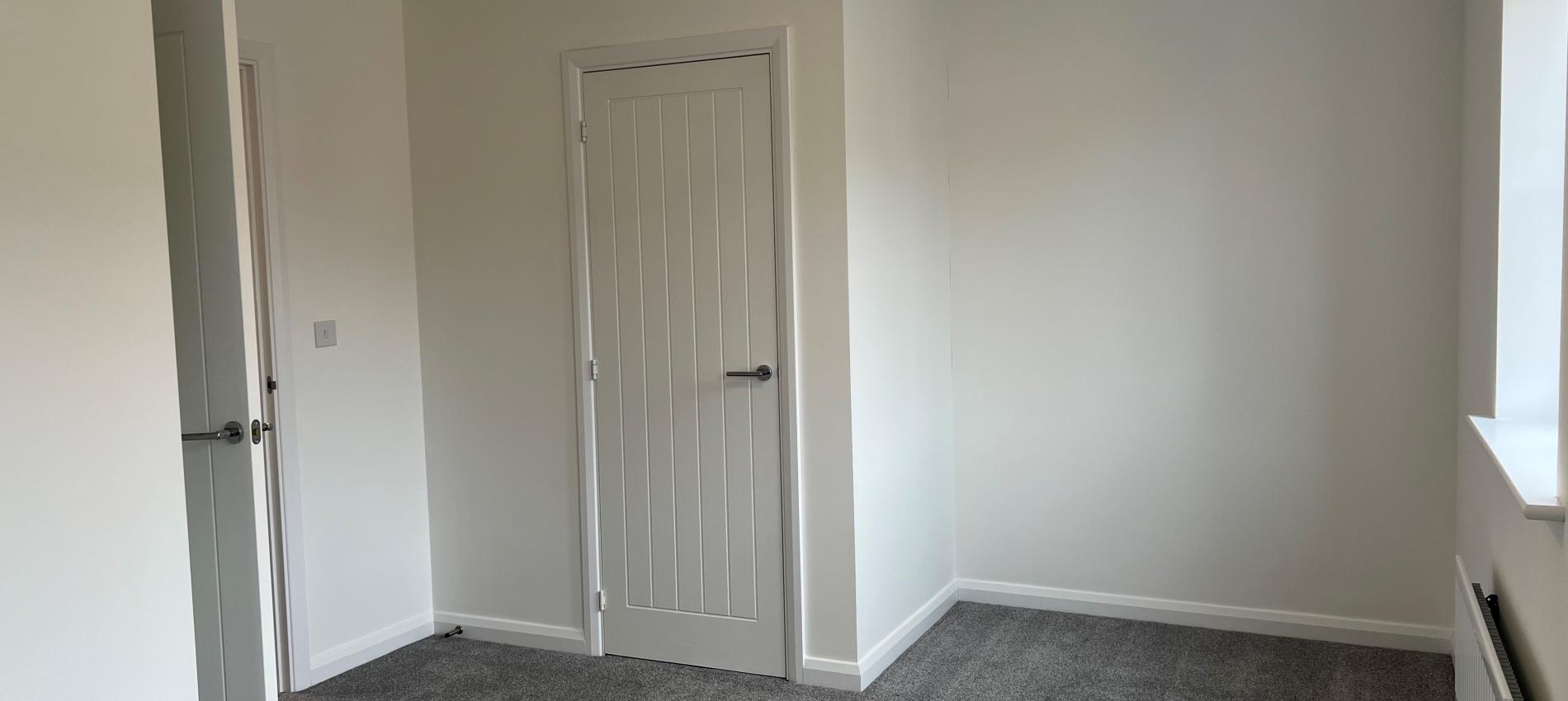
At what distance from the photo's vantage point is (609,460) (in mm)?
3979

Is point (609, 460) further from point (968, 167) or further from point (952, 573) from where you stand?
point (968, 167)

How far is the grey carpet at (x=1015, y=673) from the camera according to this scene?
353 centimetres

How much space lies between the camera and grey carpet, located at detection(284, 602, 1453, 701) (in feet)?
11.6

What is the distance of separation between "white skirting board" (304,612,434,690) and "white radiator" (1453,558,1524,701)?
337 cm

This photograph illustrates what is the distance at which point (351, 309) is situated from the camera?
395 centimetres

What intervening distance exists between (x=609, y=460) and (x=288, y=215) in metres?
1.35

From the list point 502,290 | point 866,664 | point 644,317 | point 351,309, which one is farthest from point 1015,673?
point 351,309

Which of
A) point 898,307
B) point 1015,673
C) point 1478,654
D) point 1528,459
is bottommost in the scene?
point 1015,673

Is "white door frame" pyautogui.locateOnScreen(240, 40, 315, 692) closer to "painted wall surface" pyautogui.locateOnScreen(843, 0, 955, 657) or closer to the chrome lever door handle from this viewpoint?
the chrome lever door handle

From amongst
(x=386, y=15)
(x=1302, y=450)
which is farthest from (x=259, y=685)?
(x=1302, y=450)

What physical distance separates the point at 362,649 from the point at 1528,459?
3.53 m

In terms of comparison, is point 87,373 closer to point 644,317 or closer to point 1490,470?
point 644,317

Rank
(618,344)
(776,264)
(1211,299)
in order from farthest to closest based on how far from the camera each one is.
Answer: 1. (1211,299)
2. (618,344)
3. (776,264)

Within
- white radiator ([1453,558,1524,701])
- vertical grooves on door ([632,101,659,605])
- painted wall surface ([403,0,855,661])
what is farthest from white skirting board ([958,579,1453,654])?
vertical grooves on door ([632,101,659,605])
